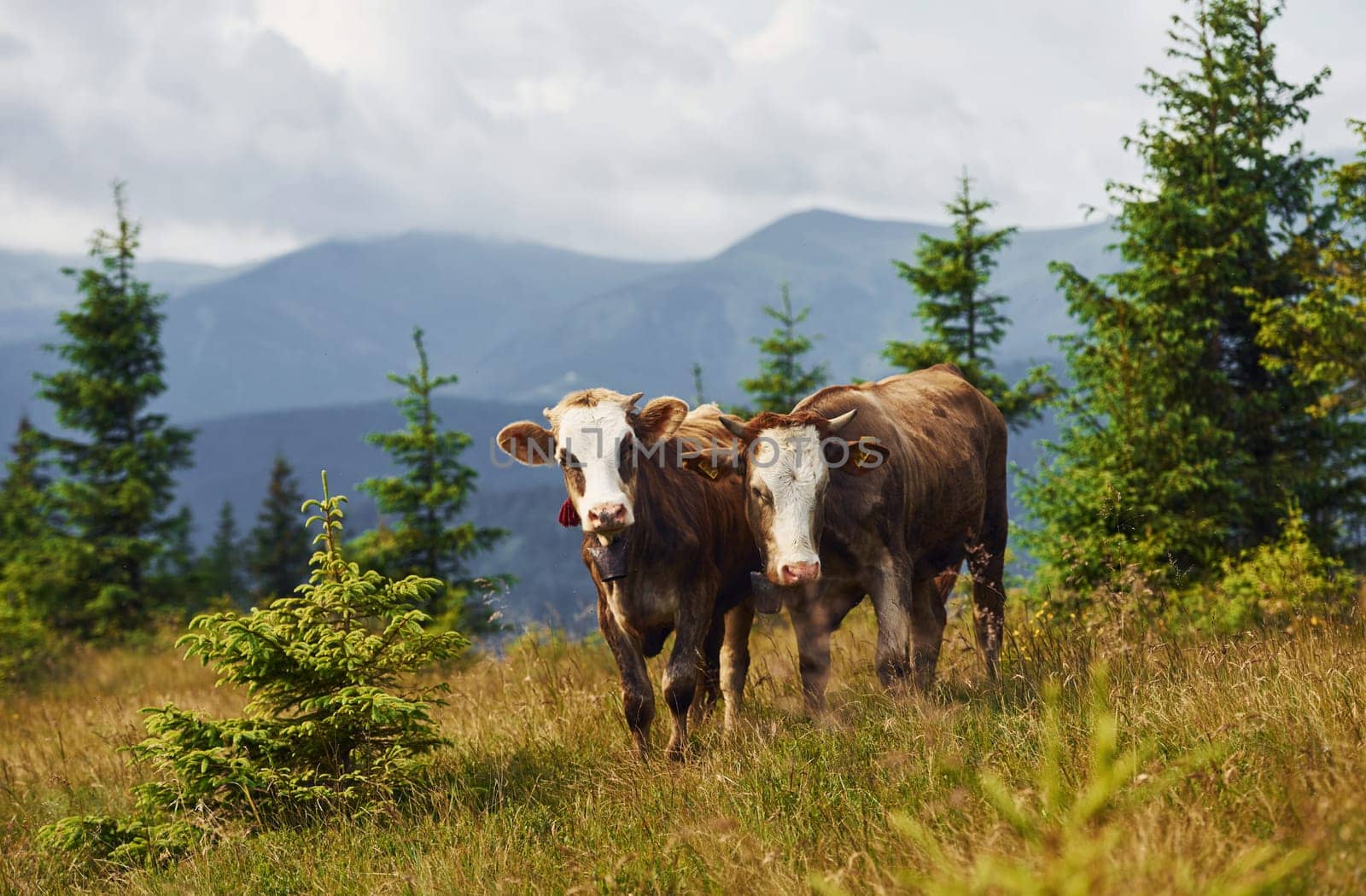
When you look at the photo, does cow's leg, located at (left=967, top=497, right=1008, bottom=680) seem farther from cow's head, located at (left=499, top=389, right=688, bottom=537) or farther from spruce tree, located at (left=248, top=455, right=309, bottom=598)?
spruce tree, located at (left=248, top=455, right=309, bottom=598)

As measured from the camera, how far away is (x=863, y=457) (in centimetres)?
683

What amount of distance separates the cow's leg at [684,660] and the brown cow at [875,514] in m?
0.56

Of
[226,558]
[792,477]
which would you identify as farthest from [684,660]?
[226,558]

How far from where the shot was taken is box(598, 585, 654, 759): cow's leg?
6.48 metres

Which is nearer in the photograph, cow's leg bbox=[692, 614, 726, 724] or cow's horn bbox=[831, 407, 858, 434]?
cow's horn bbox=[831, 407, 858, 434]

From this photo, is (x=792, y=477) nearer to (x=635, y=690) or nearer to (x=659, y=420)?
(x=659, y=420)

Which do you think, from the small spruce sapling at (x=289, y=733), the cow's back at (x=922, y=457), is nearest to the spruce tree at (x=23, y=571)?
the small spruce sapling at (x=289, y=733)

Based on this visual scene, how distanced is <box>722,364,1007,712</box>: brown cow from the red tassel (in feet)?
3.94

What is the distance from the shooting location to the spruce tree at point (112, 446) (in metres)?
24.4

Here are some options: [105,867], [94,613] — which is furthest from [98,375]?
[105,867]

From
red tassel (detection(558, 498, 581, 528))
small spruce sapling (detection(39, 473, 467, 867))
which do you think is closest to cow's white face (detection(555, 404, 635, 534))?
red tassel (detection(558, 498, 581, 528))

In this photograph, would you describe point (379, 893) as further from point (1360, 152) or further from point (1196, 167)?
point (1196, 167)

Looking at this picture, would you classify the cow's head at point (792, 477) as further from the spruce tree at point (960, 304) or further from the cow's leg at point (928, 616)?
the spruce tree at point (960, 304)

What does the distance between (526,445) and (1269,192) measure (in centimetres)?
1430
